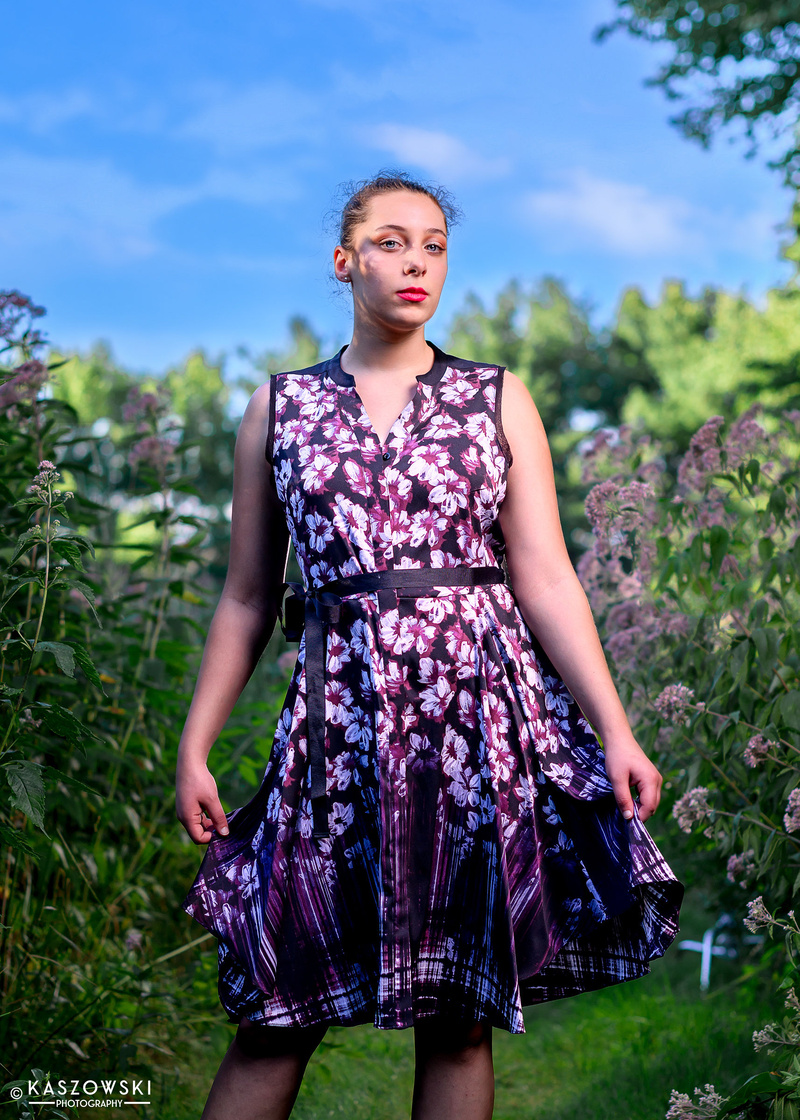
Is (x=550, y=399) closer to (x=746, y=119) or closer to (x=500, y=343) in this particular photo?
(x=500, y=343)

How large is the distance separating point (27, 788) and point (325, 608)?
1.95 feet

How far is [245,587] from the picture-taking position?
2.05m

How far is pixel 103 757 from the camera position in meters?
2.80

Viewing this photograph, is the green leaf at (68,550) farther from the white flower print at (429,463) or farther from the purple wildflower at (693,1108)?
the purple wildflower at (693,1108)

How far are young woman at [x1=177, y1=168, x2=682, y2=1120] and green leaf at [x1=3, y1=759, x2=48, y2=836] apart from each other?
9.3 inches

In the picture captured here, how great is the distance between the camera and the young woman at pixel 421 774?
173cm

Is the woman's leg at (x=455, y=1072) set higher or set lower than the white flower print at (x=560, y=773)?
lower

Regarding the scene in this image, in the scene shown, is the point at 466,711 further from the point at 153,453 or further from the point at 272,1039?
the point at 153,453

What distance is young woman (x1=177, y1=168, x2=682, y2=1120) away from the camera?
1733 millimetres

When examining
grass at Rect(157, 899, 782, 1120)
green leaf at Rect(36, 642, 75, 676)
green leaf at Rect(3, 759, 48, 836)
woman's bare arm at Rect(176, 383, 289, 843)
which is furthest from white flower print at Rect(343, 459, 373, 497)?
grass at Rect(157, 899, 782, 1120)

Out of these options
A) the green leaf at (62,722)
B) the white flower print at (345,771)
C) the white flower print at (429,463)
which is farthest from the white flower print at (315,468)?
the green leaf at (62,722)

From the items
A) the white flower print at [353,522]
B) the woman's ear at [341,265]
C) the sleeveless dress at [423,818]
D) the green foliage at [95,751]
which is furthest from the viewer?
the green foliage at [95,751]

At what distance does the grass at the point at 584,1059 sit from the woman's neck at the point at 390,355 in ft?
5.83

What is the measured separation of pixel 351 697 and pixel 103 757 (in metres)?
1.23
